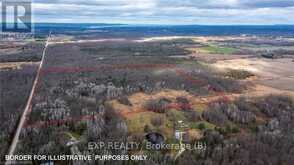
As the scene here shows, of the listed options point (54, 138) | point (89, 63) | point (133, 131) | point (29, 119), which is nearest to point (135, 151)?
point (133, 131)

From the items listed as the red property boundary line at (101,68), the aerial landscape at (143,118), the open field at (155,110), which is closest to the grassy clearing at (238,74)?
the open field at (155,110)

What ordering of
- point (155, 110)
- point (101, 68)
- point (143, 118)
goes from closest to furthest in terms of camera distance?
point (143, 118)
point (155, 110)
point (101, 68)

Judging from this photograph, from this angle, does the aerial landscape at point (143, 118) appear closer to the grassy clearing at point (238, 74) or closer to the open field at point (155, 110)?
the open field at point (155, 110)

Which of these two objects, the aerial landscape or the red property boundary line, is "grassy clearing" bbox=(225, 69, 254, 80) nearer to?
the aerial landscape

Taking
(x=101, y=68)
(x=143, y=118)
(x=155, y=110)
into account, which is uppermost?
(x=101, y=68)

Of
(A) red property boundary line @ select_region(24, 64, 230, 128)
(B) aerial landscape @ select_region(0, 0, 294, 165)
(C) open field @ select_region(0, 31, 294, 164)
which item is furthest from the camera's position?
(A) red property boundary line @ select_region(24, 64, 230, 128)

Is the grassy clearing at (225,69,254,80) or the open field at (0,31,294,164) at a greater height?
the grassy clearing at (225,69,254,80)

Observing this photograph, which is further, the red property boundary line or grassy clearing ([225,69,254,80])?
grassy clearing ([225,69,254,80])

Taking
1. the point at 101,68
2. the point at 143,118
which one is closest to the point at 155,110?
the point at 143,118

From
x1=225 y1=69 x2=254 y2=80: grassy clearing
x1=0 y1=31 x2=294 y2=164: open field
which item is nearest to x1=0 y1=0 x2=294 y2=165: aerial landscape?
x1=0 y1=31 x2=294 y2=164: open field

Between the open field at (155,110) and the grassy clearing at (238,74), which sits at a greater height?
the grassy clearing at (238,74)

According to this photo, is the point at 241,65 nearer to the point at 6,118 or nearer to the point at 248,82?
the point at 248,82

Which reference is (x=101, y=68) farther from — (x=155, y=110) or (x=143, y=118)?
(x=143, y=118)
